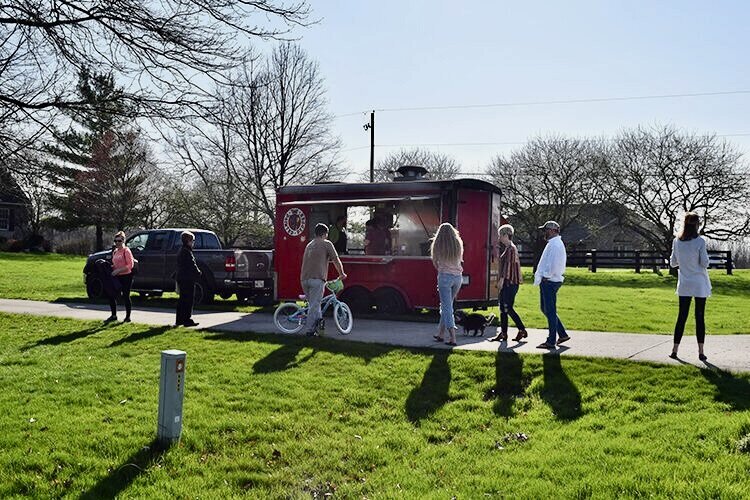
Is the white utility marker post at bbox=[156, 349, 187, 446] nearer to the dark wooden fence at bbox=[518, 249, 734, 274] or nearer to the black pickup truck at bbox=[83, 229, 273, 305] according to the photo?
the black pickup truck at bbox=[83, 229, 273, 305]

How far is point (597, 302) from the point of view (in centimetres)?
1933

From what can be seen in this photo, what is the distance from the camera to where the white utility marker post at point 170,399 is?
5.87 meters

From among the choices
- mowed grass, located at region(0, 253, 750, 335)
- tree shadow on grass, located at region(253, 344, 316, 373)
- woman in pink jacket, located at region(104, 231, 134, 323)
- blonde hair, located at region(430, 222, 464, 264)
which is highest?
blonde hair, located at region(430, 222, 464, 264)

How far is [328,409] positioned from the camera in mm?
6980

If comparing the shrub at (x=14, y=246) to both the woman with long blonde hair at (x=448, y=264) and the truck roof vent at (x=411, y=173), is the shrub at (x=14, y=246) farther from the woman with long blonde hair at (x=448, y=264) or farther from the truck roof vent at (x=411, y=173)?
the woman with long blonde hair at (x=448, y=264)

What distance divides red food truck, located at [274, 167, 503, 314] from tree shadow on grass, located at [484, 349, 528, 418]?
4417mm

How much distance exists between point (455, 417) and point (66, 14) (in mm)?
7099

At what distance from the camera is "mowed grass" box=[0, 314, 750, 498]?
494cm

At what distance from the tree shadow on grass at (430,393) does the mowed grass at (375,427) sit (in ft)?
0.09

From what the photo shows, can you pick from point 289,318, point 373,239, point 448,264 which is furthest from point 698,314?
point 373,239

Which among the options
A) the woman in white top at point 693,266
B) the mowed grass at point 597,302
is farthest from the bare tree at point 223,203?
the woman in white top at point 693,266

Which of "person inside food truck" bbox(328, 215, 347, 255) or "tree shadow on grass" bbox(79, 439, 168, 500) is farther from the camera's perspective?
"person inside food truck" bbox(328, 215, 347, 255)

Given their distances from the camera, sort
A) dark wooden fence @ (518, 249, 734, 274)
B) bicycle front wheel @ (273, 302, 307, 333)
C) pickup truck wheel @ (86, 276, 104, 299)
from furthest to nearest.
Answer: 1. dark wooden fence @ (518, 249, 734, 274)
2. pickup truck wheel @ (86, 276, 104, 299)
3. bicycle front wheel @ (273, 302, 307, 333)

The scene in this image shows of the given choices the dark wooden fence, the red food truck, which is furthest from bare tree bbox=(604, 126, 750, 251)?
the red food truck
